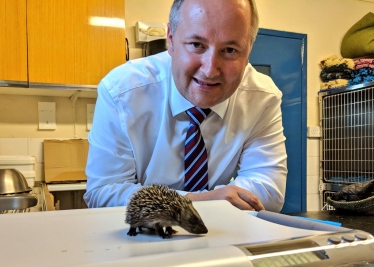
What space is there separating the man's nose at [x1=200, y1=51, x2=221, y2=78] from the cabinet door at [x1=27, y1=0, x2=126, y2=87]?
1235mm

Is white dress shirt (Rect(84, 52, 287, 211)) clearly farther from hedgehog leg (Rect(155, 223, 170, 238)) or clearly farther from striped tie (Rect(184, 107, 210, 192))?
hedgehog leg (Rect(155, 223, 170, 238))

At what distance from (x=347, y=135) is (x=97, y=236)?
2.68m

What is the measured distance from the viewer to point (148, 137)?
109 centimetres

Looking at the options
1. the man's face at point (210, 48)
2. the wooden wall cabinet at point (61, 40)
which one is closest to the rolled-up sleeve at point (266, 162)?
the man's face at point (210, 48)

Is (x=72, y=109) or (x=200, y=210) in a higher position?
(x=72, y=109)

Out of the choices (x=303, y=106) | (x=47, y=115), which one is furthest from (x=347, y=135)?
(x=47, y=115)

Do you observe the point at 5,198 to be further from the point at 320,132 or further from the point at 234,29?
the point at 320,132

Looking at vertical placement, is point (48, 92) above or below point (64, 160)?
above

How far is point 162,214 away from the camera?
54cm

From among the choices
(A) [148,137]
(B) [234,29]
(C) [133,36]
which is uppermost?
(C) [133,36]

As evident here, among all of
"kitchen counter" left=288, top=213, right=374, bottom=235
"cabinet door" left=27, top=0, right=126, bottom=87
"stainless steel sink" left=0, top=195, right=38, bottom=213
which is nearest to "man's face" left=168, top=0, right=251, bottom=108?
"kitchen counter" left=288, top=213, right=374, bottom=235

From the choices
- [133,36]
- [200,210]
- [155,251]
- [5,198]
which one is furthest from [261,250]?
[133,36]

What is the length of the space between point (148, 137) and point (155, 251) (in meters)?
0.70

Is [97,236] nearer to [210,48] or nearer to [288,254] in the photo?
[288,254]
